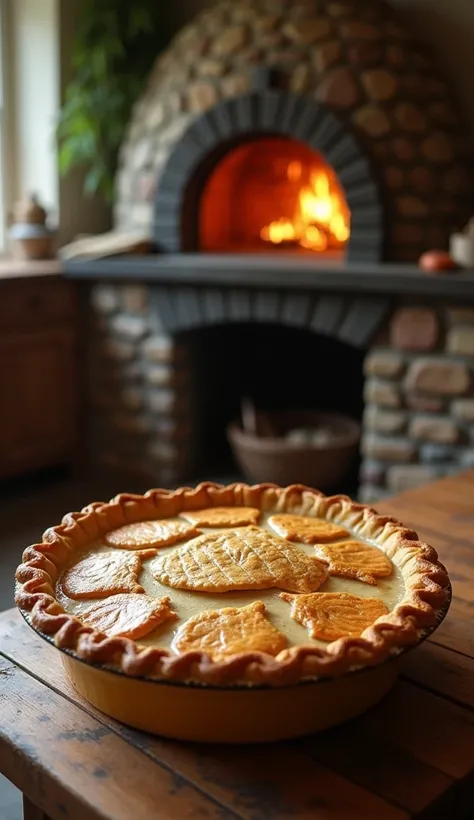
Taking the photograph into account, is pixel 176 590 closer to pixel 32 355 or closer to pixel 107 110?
pixel 32 355

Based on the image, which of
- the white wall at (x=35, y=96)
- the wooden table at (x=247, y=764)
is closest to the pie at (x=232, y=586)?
the wooden table at (x=247, y=764)

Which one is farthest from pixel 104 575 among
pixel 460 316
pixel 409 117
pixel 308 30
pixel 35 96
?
pixel 35 96

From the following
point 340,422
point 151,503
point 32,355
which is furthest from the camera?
point 340,422

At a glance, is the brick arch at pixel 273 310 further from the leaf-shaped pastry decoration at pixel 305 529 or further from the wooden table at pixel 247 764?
the wooden table at pixel 247 764

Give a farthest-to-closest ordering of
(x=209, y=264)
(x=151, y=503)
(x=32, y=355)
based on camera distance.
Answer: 1. (x=32, y=355)
2. (x=209, y=264)
3. (x=151, y=503)

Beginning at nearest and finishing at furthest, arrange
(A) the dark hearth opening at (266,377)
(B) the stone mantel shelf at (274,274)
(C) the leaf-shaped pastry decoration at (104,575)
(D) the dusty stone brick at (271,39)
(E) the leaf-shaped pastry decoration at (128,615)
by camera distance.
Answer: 1. (E) the leaf-shaped pastry decoration at (128,615)
2. (C) the leaf-shaped pastry decoration at (104,575)
3. (B) the stone mantel shelf at (274,274)
4. (D) the dusty stone brick at (271,39)
5. (A) the dark hearth opening at (266,377)

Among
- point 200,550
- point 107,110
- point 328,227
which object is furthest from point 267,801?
point 107,110
